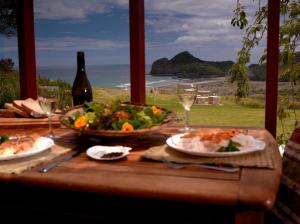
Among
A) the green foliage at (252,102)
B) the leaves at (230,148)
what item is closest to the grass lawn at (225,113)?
the green foliage at (252,102)

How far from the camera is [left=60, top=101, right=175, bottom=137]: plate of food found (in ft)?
4.26

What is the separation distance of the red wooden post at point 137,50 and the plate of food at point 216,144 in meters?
0.95

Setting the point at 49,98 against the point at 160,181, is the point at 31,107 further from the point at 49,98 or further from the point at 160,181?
the point at 160,181

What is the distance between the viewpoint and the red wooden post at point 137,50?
84.2 inches

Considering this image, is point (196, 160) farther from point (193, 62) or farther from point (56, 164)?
point (193, 62)

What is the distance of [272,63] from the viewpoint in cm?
189

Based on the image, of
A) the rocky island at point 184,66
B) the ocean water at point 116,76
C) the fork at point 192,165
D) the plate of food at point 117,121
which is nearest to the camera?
the fork at point 192,165

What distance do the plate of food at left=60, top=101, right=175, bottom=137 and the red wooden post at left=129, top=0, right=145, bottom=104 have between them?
2.30 feet

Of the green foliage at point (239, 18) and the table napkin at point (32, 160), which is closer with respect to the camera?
the table napkin at point (32, 160)

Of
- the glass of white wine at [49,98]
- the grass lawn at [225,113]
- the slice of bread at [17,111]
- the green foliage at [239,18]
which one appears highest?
the green foliage at [239,18]

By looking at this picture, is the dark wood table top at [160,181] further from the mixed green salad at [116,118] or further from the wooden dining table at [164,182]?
the mixed green salad at [116,118]

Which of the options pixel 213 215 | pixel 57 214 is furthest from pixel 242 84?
pixel 57 214

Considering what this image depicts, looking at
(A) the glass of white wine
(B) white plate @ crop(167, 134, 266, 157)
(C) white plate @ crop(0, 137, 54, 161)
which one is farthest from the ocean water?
(C) white plate @ crop(0, 137, 54, 161)

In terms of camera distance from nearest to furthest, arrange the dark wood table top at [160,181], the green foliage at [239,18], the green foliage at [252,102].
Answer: the dark wood table top at [160,181]
the green foliage at [239,18]
the green foliage at [252,102]
